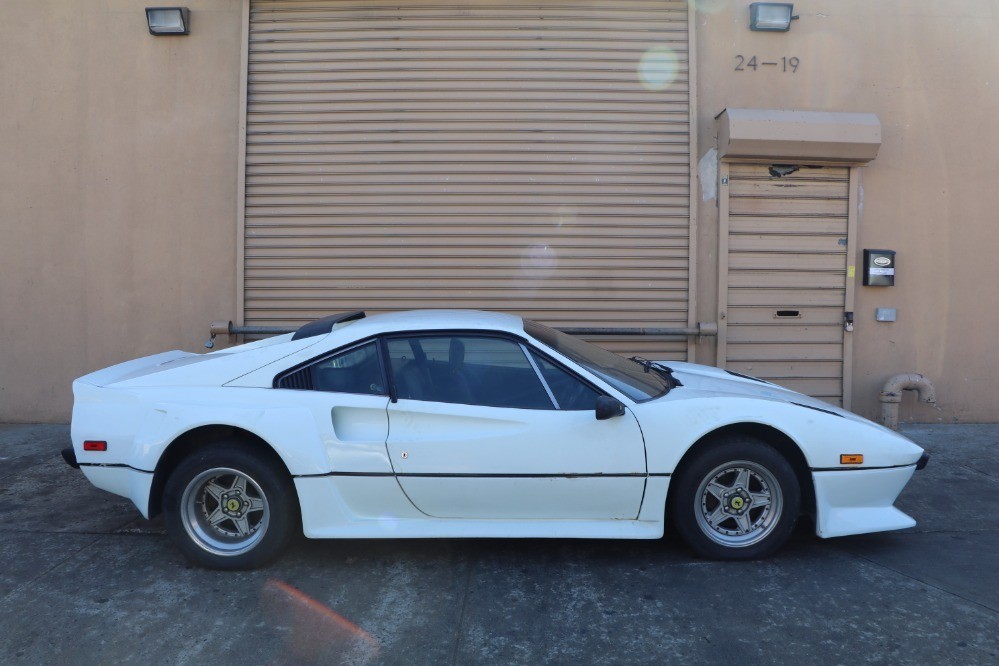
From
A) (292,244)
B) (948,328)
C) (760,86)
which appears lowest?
(948,328)

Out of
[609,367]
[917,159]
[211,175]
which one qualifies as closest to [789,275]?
[917,159]

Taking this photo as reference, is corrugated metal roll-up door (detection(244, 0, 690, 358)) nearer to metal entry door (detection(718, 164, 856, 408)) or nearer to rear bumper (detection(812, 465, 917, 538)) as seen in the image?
metal entry door (detection(718, 164, 856, 408))

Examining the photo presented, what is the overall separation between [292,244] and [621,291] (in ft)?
10.7

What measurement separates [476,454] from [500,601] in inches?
28.5

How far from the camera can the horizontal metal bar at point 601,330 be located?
25.2ft

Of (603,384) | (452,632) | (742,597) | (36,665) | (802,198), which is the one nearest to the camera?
(36,665)

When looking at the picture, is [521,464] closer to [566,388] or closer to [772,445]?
[566,388]

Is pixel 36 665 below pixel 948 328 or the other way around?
below

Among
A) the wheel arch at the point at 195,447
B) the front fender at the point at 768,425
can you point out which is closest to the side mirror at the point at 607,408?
the front fender at the point at 768,425

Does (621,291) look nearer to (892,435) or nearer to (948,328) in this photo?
(948,328)

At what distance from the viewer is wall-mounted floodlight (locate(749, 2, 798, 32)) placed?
25.3ft

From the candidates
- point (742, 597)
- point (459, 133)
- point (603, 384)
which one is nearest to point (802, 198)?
point (459, 133)

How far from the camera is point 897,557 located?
172 inches

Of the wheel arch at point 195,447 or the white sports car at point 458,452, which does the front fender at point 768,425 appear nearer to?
the white sports car at point 458,452
